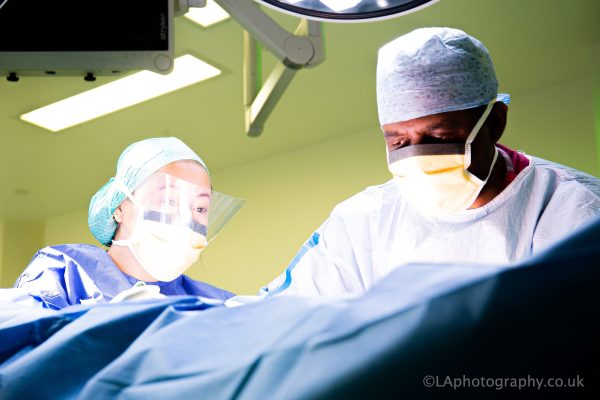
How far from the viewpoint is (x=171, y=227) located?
2.19 m

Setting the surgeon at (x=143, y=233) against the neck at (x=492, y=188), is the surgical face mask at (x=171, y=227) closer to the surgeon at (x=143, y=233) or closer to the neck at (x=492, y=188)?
the surgeon at (x=143, y=233)

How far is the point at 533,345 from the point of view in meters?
0.71

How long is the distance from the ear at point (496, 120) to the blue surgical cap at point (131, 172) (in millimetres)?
1005

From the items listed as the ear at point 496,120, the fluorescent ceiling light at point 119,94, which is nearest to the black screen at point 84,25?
the ear at point 496,120

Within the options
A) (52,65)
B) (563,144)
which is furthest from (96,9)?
(563,144)

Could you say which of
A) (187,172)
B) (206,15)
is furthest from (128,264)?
(206,15)

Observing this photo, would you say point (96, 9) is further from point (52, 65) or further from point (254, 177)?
point (254, 177)

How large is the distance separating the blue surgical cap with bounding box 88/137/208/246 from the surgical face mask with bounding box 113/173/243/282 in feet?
0.61

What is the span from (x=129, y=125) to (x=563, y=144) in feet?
Answer: 8.19

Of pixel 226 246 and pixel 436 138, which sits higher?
pixel 436 138

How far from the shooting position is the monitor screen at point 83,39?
228 cm

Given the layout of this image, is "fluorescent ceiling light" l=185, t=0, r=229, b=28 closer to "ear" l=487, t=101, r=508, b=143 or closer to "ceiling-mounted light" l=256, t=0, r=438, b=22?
"ear" l=487, t=101, r=508, b=143

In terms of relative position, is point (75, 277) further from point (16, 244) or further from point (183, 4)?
point (16, 244)

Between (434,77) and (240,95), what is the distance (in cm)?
319
